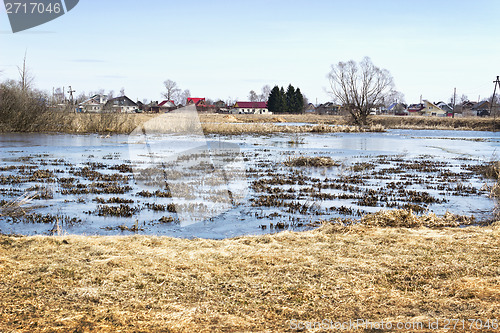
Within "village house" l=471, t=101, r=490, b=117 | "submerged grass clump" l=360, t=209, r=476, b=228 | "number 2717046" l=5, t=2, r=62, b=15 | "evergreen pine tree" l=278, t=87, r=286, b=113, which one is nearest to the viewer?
"number 2717046" l=5, t=2, r=62, b=15

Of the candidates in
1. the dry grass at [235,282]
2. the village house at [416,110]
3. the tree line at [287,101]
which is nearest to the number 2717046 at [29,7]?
the dry grass at [235,282]

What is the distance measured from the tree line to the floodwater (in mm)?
85179

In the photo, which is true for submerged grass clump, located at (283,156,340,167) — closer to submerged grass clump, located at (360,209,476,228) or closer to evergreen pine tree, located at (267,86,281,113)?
submerged grass clump, located at (360,209,476,228)

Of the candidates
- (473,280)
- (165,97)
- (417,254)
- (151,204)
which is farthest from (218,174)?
(165,97)

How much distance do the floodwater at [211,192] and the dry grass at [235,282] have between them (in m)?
2.70

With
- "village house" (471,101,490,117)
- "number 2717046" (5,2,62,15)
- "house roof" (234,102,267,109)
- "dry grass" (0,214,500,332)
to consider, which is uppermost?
"house roof" (234,102,267,109)

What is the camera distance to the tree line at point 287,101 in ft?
357

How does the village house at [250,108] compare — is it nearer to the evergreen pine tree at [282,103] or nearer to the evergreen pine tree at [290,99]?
the evergreen pine tree at [290,99]

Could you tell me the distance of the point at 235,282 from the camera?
212 inches

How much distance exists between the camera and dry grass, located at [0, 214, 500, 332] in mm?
4352

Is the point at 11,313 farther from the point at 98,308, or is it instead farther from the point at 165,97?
the point at 165,97

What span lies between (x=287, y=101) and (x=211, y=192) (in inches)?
3878

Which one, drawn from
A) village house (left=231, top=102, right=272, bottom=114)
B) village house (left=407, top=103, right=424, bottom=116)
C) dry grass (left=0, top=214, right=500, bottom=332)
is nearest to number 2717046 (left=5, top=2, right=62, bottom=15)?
dry grass (left=0, top=214, right=500, bottom=332)

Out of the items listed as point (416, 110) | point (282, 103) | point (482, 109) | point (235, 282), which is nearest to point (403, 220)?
point (235, 282)
